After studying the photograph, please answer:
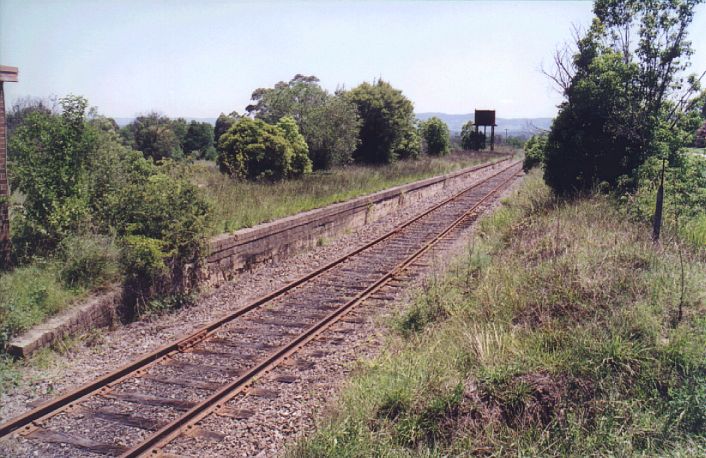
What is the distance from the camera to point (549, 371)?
5.32 meters

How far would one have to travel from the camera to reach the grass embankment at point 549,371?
181 inches

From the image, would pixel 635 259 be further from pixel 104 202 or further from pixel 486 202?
pixel 486 202

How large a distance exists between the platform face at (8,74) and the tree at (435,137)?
47.5 m

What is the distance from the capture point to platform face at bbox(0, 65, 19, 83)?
8.11 metres

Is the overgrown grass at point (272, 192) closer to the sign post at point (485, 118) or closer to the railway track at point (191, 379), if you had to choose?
the railway track at point (191, 379)

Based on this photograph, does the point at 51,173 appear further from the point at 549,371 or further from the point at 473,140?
the point at 473,140

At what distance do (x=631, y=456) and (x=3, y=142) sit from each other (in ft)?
29.5

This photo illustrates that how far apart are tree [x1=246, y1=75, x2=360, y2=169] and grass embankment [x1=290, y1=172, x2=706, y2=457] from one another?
1929 centimetres

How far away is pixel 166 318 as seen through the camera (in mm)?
8570

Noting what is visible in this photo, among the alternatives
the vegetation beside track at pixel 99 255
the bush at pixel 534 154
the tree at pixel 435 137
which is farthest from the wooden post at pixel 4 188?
the tree at pixel 435 137

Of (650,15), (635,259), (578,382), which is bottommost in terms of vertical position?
(578,382)

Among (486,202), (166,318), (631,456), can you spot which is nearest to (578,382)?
(631,456)

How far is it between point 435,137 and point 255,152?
125 feet

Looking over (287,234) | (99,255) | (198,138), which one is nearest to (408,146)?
(198,138)
